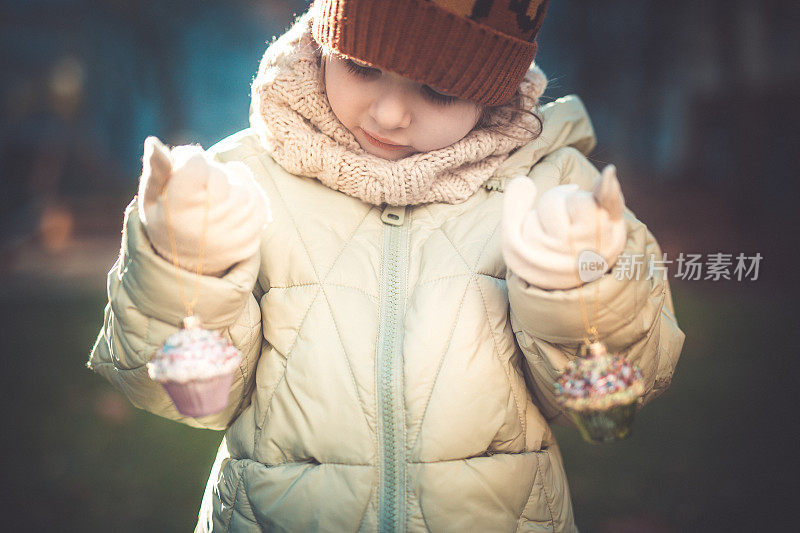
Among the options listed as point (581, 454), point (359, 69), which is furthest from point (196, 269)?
point (581, 454)

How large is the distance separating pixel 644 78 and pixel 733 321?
4819mm

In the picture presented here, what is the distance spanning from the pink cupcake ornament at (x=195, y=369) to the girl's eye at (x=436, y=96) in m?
0.62

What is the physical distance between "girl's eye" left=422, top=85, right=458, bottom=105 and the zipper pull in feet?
0.79

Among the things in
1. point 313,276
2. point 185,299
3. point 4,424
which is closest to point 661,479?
point 313,276

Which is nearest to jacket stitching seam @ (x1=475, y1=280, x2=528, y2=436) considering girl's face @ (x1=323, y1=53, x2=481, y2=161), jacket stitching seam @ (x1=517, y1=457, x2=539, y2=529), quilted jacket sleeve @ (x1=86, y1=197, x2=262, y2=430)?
jacket stitching seam @ (x1=517, y1=457, x2=539, y2=529)

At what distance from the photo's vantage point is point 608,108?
28.5ft

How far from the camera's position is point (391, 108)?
4.37 feet

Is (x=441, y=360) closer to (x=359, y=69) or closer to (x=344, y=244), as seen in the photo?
(x=344, y=244)

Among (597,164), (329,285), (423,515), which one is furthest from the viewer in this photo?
(597,164)

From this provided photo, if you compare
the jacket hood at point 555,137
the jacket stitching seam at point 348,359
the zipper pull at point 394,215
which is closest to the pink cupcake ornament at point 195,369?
the jacket stitching seam at point 348,359

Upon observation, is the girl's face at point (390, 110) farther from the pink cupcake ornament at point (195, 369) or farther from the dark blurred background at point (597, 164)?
the pink cupcake ornament at point (195, 369)

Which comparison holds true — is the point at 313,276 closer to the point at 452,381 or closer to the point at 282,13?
the point at 452,381

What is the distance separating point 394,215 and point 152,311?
1.73 feet

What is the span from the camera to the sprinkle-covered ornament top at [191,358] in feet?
3.52
